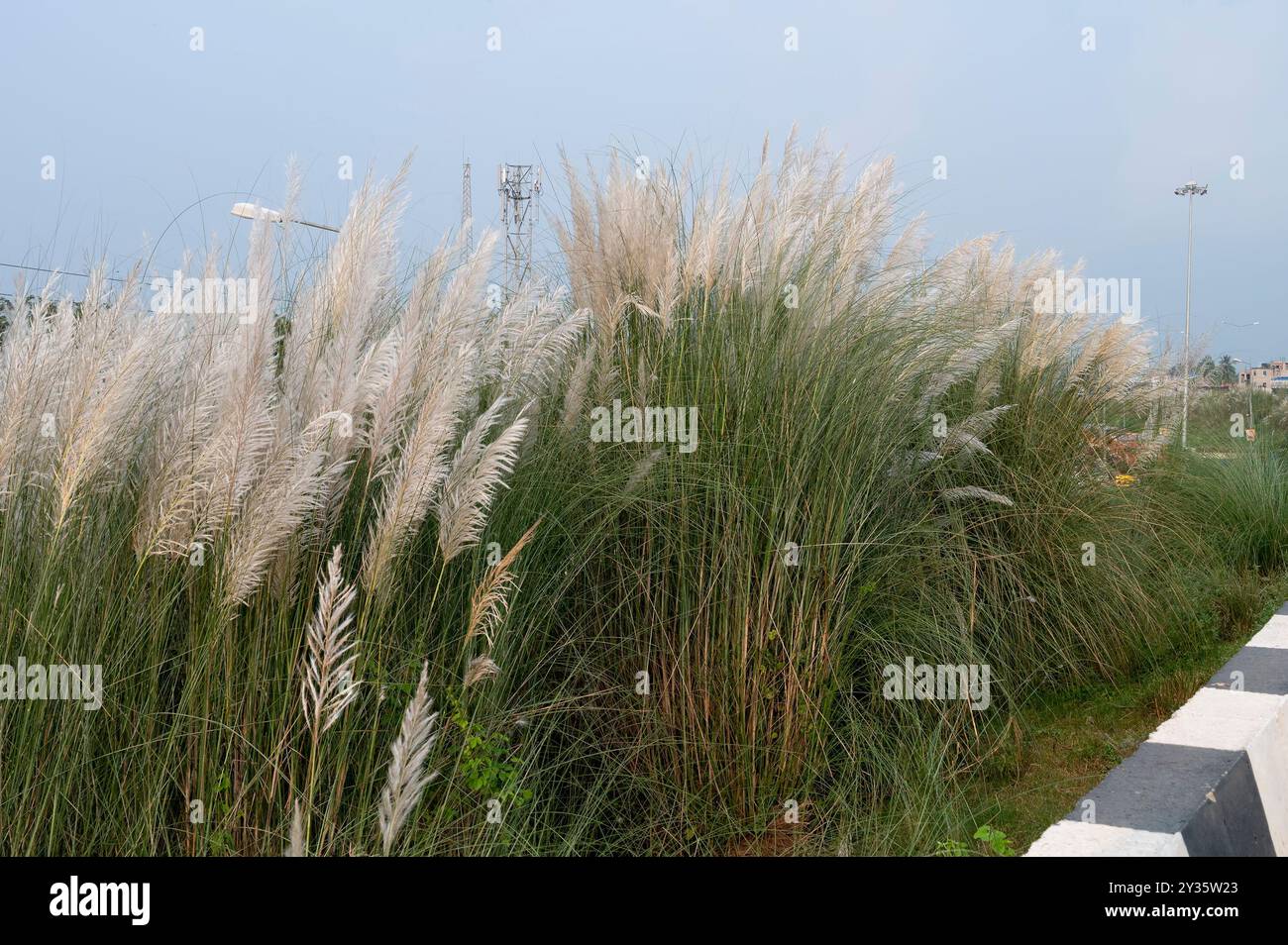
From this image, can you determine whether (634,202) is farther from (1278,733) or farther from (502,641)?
(1278,733)

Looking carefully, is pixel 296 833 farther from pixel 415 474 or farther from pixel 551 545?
pixel 551 545

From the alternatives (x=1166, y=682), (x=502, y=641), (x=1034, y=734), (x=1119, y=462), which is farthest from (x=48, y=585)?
(x=1119, y=462)
